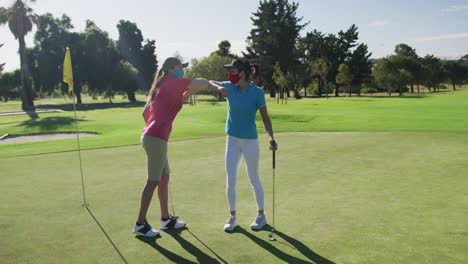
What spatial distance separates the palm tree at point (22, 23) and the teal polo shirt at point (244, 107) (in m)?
57.9

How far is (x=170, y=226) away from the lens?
20.9 ft

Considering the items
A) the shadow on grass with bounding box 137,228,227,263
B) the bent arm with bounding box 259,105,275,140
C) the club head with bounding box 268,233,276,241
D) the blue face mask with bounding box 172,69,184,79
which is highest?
the blue face mask with bounding box 172,69,184,79

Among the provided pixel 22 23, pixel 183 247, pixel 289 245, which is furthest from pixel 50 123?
pixel 289 245

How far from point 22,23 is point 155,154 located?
5934 centimetres

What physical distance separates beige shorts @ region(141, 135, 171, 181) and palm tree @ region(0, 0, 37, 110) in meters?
57.6

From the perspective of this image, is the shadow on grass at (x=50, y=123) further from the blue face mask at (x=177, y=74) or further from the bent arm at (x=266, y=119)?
the bent arm at (x=266, y=119)

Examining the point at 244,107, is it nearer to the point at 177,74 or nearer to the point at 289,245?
the point at 177,74

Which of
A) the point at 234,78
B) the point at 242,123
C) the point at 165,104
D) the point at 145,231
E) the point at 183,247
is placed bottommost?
the point at 183,247

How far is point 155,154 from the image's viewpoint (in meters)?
6.04

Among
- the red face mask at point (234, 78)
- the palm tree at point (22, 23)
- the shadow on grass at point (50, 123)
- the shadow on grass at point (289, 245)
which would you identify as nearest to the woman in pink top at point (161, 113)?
the red face mask at point (234, 78)

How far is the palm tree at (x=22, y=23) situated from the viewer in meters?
55.8

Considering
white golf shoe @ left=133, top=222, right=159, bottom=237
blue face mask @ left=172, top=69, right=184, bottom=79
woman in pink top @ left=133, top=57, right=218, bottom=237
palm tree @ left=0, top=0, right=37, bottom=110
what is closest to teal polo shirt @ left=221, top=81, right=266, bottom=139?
woman in pink top @ left=133, top=57, right=218, bottom=237

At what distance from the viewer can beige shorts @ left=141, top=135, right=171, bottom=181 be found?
6.00 m

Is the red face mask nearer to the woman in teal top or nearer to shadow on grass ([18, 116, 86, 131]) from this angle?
the woman in teal top
